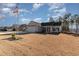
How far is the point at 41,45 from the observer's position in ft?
6.04

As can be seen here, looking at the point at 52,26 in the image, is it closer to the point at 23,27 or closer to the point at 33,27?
the point at 33,27

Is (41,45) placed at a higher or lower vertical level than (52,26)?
lower

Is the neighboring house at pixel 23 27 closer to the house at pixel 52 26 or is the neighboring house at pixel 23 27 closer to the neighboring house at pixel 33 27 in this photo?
the neighboring house at pixel 33 27

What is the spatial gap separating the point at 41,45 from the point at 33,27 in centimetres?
21

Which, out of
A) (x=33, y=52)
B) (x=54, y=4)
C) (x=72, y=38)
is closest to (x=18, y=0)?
(x=54, y=4)

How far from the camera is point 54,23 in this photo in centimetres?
185

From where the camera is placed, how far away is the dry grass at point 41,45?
1822mm

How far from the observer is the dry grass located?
182 centimetres

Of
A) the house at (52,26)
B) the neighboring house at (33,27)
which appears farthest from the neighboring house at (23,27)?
the house at (52,26)

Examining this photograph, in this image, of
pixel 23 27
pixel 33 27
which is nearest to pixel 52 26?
pixel 33 27

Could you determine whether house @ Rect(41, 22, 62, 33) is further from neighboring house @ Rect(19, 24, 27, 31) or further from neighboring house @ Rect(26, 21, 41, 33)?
neighboring house @ Rect(19, 24, 27, 31)

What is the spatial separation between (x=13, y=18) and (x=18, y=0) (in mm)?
196

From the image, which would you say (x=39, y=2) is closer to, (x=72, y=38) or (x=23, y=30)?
(x=23, y=30)

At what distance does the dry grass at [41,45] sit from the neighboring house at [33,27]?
53 millimetres
